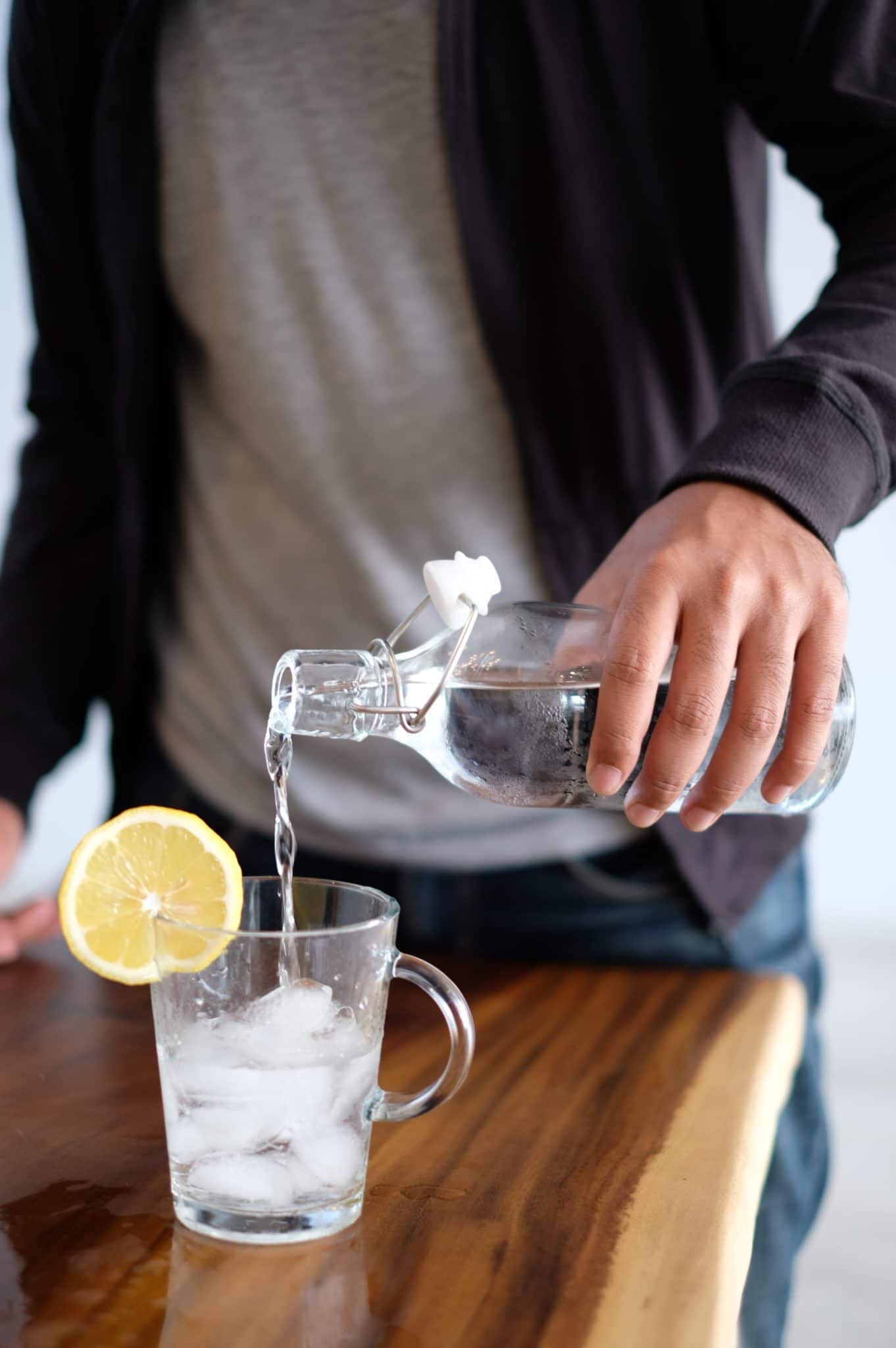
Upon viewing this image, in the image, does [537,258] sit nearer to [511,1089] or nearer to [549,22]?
[549,22]

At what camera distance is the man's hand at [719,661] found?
676 mm

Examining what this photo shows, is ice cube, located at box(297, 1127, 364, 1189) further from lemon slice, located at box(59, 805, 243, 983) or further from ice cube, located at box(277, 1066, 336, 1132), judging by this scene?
lemon slice, located at box(59, 805, 243, 983)

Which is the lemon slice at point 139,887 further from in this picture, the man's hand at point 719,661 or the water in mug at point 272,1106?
the man's hand at point 719,661

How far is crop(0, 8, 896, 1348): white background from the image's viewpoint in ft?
9.82

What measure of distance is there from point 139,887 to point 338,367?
63 centimetres

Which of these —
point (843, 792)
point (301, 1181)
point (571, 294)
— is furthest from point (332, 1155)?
point (843, 792)

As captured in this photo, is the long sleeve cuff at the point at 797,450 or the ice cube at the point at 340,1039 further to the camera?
the long sleeve cuff at the point at 797,450

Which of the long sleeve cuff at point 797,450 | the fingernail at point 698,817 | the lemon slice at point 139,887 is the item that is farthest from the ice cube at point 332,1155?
the long sleeve cuff at point 797,450

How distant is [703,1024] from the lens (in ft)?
3.26

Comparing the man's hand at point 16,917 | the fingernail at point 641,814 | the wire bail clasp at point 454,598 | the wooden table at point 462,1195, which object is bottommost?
the man's hand at point 16,917

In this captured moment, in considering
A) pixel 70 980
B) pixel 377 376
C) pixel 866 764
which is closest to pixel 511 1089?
pixel 70 980

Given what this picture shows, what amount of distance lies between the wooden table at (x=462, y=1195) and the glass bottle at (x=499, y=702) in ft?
0.67

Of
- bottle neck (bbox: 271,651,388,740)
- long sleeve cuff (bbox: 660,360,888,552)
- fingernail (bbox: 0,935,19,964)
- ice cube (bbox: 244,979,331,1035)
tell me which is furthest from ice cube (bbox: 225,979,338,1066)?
fingernail (bbox: 0,935,19,964)

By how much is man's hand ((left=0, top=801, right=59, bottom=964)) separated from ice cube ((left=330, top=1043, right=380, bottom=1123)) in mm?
567
